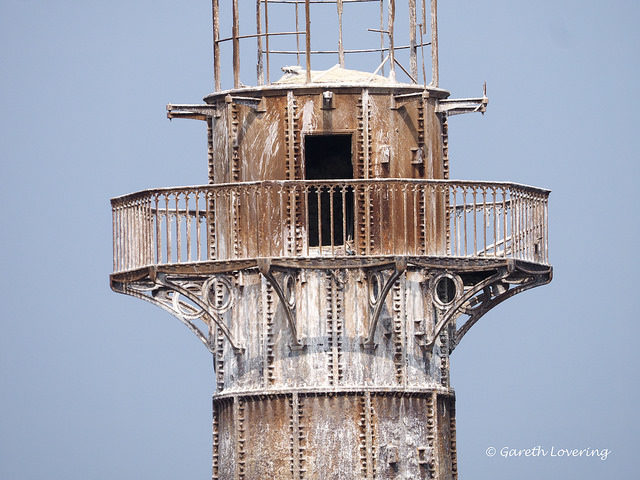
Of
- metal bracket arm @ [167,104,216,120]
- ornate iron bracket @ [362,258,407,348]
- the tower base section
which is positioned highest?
metal bracket arm @ [167,104,216,120]

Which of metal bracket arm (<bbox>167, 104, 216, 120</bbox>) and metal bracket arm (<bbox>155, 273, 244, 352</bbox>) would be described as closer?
metal bracket arm (<bbox>155, 273, 244, 352</bbox>)

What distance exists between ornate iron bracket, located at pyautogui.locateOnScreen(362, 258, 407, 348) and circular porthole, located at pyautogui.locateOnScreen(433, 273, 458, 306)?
1290 mm

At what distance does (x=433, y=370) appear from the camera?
64625 mm

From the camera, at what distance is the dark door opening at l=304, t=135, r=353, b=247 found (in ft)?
212

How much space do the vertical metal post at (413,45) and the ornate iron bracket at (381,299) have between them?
5.05m

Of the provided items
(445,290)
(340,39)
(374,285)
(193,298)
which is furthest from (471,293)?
(340,39)

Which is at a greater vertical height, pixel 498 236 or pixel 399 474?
pixel 498 236

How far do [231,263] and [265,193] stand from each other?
178 cm

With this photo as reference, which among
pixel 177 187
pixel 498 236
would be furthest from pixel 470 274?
pixel 177 187

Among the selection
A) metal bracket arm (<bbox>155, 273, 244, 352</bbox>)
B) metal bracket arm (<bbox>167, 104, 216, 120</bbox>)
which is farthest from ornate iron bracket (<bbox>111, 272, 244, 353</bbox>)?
metal bracket arm (<bbox>167, 104, 216, 120</bbox>)

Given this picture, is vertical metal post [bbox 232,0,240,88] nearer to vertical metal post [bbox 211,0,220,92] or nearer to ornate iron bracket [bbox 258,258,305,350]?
vertical metal post [bbox 211,0,220,92]

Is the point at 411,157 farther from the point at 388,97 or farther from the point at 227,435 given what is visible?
the point at 227,435

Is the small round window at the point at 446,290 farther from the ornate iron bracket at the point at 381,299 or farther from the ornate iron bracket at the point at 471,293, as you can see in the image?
the ornate iron bracket at the point at 381,299

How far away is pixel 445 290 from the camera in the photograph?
215 ft
